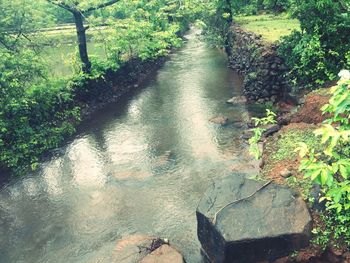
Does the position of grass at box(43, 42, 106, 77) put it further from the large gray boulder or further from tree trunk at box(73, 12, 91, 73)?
the large gray boulder

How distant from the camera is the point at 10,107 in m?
16.6

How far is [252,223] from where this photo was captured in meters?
8.74

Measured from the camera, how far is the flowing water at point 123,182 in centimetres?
1157

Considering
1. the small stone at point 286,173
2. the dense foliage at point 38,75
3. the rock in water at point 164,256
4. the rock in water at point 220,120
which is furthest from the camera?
the rock in water at point 220,120

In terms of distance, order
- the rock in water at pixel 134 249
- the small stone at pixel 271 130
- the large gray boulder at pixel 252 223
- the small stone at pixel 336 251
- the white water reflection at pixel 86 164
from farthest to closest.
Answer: the small stone at pixel 271 130
the white water reflection at pixel 86 164
the rock in water at pixel 134 249
the large gray boulder at pixel 252 223
the small stone at pixel 336 251

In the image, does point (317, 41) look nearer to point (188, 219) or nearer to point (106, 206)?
point (188, 219)

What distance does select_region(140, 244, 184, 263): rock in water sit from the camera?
30.8 feet

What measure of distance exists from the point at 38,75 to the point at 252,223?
48.0 feet

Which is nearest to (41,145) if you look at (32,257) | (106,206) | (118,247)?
(106,206)

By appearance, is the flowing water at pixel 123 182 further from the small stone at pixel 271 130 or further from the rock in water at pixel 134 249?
the small stone at pixel 271 130

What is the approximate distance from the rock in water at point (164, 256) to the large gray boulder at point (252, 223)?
0.92 m

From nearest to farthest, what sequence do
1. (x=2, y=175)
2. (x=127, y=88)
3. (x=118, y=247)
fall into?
(x=118, y=247), (x=2, y=175), (x=127, y=88)

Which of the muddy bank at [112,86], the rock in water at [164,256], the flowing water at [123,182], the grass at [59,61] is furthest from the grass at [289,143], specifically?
the grass at [59,61]

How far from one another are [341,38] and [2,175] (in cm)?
1727
